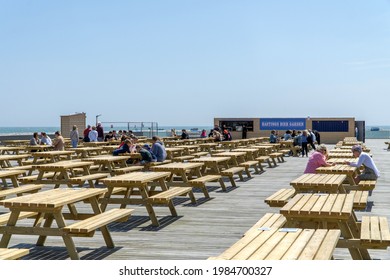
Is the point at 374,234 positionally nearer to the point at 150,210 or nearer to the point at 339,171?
the point at 150,210

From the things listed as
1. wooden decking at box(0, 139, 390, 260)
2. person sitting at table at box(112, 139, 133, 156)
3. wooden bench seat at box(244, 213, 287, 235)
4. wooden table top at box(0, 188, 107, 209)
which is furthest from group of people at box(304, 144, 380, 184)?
person sitting at table at box(112, 139, 133, 156)

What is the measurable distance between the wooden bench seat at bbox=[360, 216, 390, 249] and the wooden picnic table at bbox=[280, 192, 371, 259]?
95 mm

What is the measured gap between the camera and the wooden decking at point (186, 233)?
5.85m

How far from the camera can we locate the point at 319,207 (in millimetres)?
5195

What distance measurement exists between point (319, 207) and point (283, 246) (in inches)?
60.4

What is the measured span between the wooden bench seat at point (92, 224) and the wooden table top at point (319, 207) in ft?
5.80

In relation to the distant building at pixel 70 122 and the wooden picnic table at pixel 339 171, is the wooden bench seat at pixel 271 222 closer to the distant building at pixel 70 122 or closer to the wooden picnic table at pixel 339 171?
the wooden picnic table at pixel 339 171

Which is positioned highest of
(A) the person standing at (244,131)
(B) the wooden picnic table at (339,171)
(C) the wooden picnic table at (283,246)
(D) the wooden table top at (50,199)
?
(D) the wooden table top at (50,199)

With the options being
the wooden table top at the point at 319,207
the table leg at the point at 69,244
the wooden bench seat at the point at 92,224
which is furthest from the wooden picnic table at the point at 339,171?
the table leg at the point at 69,244

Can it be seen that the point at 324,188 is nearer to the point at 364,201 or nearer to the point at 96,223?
the point at 364,201

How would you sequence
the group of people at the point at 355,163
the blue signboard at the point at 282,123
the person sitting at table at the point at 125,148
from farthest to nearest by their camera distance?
the blue signboard at the point at 282,123, the person sitting at table at the point at 125,148, the group of people at the point at 355,163

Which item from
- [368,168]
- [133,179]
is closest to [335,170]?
[368,168]
